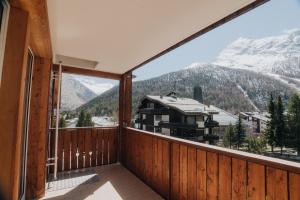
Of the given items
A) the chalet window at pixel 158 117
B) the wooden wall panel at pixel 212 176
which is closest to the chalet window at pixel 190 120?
the chalet window at pixel 158 117


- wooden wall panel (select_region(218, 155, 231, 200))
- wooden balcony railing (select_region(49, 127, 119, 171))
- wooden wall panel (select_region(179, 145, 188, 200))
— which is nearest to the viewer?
wooden wall panel (select_region(218, 155, 231, 200))

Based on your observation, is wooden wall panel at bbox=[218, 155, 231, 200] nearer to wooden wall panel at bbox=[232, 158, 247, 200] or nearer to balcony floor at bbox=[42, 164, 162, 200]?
wooden wall panel at bbox=[232, 158, 247, 200]

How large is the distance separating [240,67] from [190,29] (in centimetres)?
1263

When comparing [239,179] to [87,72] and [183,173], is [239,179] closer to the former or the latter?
[183,173]

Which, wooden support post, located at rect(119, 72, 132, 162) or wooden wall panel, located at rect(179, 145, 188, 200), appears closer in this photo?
wooden wall panel, located at rect(179, 145, 188, 200)

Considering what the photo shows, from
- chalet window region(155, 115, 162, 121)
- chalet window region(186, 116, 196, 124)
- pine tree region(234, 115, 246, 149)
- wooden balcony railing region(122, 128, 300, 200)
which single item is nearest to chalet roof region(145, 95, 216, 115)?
chalet window region(186, 116, 196, 124)

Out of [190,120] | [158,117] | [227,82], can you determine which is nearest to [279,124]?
[190,120]

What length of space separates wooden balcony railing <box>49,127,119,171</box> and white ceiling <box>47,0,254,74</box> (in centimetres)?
173

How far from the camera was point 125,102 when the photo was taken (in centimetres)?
427

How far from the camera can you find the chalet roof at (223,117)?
9820 millimetres

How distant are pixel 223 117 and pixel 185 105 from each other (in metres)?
2.47

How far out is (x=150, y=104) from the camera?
497 inches

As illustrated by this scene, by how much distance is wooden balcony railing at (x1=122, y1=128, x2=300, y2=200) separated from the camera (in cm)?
128

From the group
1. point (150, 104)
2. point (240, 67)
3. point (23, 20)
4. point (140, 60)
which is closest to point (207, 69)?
A: point (240, 67)
